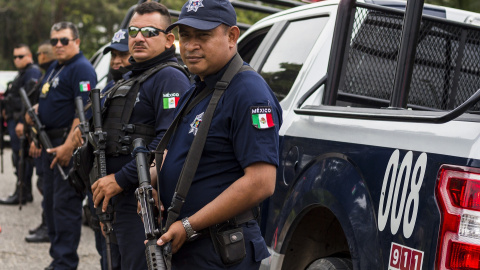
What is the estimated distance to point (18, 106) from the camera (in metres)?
9.88

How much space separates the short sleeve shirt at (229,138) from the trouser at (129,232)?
3.30 ft

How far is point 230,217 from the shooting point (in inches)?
101

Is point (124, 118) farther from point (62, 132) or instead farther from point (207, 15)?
point (62, 132)

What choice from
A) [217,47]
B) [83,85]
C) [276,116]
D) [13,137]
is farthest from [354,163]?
[13,137]

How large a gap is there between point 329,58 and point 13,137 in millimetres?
7430

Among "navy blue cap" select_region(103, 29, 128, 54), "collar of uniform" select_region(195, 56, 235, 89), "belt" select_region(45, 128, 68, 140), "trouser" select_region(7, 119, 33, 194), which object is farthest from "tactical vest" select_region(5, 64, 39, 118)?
"collar of uniform" select_region(195, 56, 235, 89)

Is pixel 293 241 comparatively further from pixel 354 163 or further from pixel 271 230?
pixel 354 163

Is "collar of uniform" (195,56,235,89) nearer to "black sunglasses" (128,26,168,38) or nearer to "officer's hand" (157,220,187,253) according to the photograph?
"officer's hand" (157,220,187,253)

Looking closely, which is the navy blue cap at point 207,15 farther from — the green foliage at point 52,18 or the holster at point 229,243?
the green foliage at point 52,18

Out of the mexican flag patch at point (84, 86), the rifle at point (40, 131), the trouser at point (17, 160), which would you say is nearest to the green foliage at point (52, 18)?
the trouser at point (17, 160)

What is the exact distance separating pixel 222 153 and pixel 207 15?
49 cm

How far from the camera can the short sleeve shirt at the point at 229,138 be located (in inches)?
99.3

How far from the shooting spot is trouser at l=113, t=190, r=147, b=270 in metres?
3.66

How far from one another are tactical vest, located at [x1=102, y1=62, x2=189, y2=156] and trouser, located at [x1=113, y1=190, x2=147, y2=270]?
26 cm
